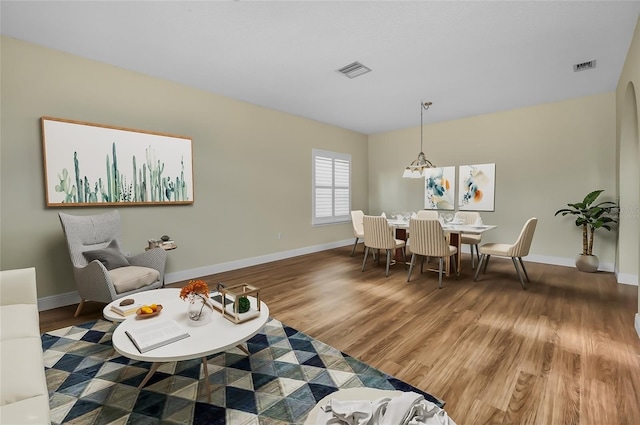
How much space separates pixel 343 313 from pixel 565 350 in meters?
1.80

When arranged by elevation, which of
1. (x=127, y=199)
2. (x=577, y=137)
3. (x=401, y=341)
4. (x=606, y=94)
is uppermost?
(x=606, y=94)

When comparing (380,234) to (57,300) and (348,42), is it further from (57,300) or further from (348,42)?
(57,300)

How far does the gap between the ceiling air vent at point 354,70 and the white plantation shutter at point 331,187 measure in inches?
96.4

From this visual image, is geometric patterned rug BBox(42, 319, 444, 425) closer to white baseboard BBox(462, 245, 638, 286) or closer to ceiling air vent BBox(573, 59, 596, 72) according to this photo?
white baseboard BBox(462, 245, 638, 286)

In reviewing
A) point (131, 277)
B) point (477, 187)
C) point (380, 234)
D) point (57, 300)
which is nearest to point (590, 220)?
point (477, 187)

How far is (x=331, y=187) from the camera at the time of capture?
260 inches

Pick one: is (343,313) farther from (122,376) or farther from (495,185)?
(495,185)

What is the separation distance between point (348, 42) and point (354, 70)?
683 mm

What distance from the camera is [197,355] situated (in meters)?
1.52

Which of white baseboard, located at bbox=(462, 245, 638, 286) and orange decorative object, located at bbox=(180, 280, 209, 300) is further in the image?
white baseboard, located at bbox=(462, 245, 638, 286)

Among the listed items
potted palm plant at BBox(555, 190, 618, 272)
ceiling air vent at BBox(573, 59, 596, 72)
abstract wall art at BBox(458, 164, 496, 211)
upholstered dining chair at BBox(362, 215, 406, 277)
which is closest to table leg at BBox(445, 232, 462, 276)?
upholstered dining chair at BBox(362, 215, 406, 277)

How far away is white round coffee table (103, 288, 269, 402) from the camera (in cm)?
151

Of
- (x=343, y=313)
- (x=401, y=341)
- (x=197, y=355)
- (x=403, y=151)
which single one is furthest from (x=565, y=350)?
(x=403, y=151)

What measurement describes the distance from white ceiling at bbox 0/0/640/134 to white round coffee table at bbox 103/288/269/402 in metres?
2.44
